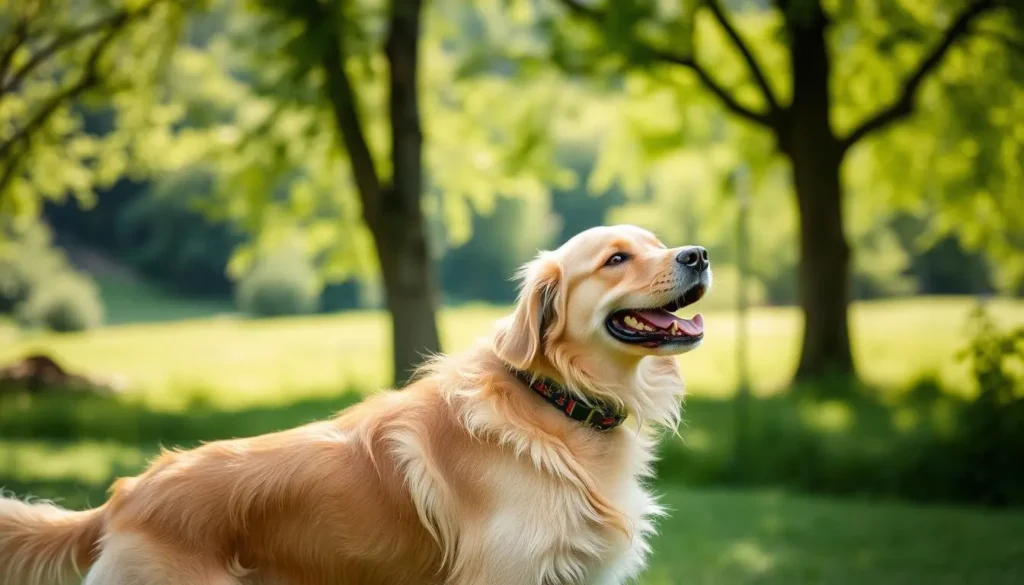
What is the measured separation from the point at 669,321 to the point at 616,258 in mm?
299

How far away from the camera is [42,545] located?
129 inches

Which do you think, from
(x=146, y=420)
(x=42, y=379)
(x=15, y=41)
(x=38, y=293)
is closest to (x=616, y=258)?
(x=15, y=41)

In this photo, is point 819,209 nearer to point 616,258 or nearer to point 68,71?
point 616,258

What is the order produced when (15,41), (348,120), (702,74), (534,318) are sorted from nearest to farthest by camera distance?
(534,318)
(348,120)
(15,41)
(702,74)

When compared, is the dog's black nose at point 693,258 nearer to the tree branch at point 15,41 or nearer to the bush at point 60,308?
the tree branch at point 15,41

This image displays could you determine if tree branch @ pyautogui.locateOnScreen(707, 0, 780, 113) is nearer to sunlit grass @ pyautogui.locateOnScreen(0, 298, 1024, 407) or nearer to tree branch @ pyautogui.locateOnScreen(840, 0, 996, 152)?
tree branch @ pyautogui.locateOnScreen(840, 0, 996, 152)

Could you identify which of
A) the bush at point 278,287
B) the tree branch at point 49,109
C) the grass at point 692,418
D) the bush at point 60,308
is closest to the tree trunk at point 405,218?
the grass at point 692,418

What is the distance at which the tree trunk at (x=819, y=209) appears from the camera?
1255 cm

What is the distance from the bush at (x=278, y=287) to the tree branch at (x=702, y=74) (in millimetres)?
12755

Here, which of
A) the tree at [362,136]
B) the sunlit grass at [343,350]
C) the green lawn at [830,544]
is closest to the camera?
the green lawn at [830,544]

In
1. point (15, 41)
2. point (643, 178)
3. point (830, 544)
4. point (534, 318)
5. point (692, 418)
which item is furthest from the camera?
point (643, 178)

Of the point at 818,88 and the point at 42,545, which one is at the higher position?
the point at 818,88

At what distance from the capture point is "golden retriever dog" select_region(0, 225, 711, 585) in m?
3.17

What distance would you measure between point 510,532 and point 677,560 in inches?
146
